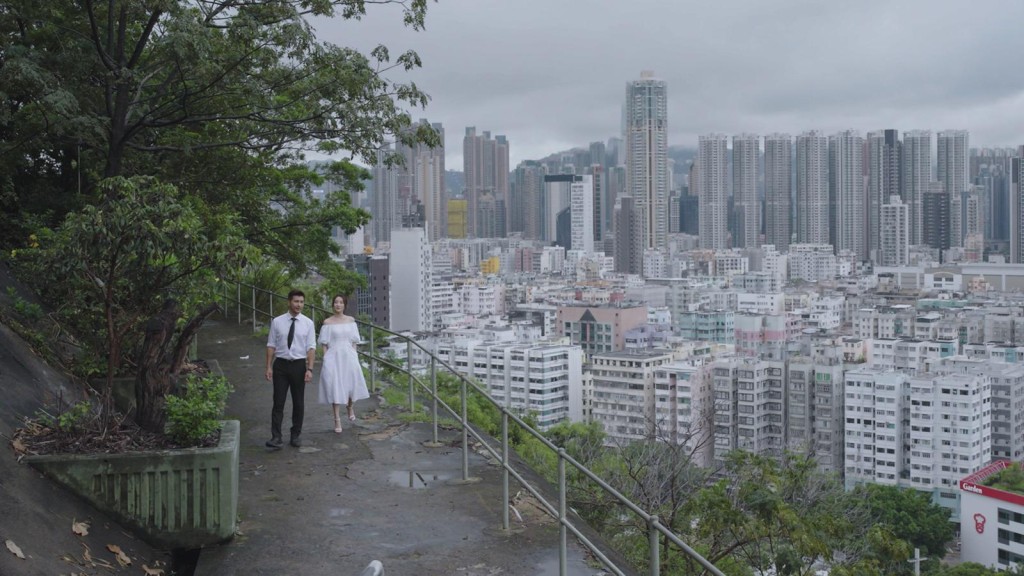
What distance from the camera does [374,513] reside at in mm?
6105

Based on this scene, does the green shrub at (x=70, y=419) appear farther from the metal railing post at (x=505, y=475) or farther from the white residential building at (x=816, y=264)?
the white residential building at (x=816, y=264)

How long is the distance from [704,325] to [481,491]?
11686 centimetres

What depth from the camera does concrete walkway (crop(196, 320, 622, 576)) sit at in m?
5.25

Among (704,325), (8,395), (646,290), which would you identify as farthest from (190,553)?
(646,290)

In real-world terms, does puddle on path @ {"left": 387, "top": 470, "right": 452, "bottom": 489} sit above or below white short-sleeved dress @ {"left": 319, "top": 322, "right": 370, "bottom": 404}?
below

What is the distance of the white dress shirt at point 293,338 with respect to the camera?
294 inches

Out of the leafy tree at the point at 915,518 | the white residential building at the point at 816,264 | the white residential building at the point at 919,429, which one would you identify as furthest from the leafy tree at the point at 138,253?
the white residential building at the point at 816,264

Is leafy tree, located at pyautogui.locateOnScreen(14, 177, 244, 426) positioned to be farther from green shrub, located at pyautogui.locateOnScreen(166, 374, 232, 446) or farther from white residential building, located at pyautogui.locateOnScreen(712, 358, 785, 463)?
white residential building, located at pyautogui.locateOnScreen(712, 358, 785, 463)

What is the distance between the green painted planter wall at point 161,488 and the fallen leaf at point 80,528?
0.81ft

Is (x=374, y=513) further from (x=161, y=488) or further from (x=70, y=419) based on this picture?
(x=70, y=419)

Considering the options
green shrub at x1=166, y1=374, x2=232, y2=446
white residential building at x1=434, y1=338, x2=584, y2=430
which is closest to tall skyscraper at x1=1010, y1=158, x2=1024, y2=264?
white residential building at x1=434, y1=338, x2=584, y2=430

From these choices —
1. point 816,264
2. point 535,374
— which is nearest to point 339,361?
point 535,374

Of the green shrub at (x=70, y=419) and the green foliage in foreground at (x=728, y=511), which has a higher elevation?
the green shrub at (x=70, y=419)

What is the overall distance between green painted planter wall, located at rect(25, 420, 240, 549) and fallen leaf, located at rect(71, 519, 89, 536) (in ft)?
0.81
